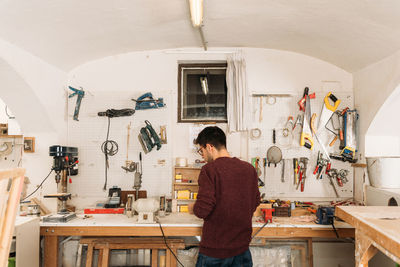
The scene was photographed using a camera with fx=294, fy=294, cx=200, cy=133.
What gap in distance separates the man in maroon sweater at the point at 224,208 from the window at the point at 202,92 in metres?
1.44

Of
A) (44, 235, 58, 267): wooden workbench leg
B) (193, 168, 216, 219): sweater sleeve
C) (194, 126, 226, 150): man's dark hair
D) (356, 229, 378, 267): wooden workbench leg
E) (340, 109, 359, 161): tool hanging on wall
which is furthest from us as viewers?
(340, 109, 359, 161): tool hanging on wall

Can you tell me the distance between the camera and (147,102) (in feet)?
11.2

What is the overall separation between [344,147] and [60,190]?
Answer: 10.5 ft

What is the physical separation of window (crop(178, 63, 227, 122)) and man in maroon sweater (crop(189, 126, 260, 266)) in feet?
4.73

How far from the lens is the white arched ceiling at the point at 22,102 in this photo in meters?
2.67

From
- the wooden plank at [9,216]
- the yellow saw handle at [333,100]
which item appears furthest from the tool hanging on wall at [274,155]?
the wooden plank at [9,216]

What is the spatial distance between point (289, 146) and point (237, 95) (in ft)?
2.79

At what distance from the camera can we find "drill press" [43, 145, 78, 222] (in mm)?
2801

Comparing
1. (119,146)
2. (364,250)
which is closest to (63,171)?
(119,146)

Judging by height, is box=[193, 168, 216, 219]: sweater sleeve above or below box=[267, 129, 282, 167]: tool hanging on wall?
below

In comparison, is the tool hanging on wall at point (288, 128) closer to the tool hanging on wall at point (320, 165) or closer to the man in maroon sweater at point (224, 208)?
the tool hanging on wall at point (320, 165)

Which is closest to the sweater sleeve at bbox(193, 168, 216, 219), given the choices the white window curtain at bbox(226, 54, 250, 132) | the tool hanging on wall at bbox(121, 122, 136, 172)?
the white window curtain at bbox(226, 54, 250, 132)

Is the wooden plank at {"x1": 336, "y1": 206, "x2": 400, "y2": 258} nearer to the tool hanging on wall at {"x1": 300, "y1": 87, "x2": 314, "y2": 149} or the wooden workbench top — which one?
the wooden workbench top

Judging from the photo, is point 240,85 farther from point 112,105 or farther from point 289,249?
point 289,249
